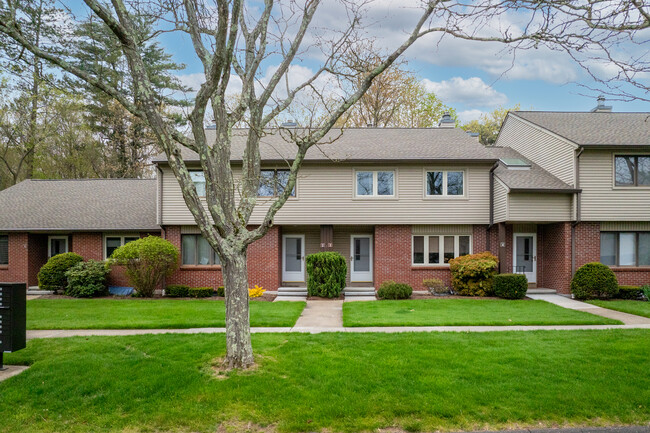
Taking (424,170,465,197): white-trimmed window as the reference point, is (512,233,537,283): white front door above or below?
below

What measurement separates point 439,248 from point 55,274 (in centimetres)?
1466

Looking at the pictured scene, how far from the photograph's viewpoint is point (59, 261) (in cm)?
1552

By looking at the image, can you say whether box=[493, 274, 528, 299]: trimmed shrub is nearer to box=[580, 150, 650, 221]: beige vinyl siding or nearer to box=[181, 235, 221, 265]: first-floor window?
box=[580, 150, 650, 221]: beige vinyl siding

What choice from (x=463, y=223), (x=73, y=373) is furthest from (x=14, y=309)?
(x=463, y=223)

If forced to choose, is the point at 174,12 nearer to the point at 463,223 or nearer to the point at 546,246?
the point at 463,223

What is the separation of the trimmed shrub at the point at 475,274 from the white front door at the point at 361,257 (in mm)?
3396

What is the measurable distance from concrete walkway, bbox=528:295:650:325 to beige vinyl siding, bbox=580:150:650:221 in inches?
121

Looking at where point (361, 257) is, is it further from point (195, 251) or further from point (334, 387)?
point (334, 387)

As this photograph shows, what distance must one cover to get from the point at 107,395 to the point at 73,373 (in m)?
1.23

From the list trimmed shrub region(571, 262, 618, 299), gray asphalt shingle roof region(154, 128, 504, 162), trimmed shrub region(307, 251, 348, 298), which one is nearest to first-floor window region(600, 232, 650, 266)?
trimmed shrub region(571, 262, 618, 299)

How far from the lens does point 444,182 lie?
50.9 ft

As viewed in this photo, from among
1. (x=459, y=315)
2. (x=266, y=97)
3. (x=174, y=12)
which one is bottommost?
(x=459, y=315)

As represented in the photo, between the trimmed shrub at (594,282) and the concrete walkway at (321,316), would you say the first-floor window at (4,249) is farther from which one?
the trimmed shrub at (594,282)

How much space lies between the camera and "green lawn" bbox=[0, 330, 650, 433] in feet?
15.2
